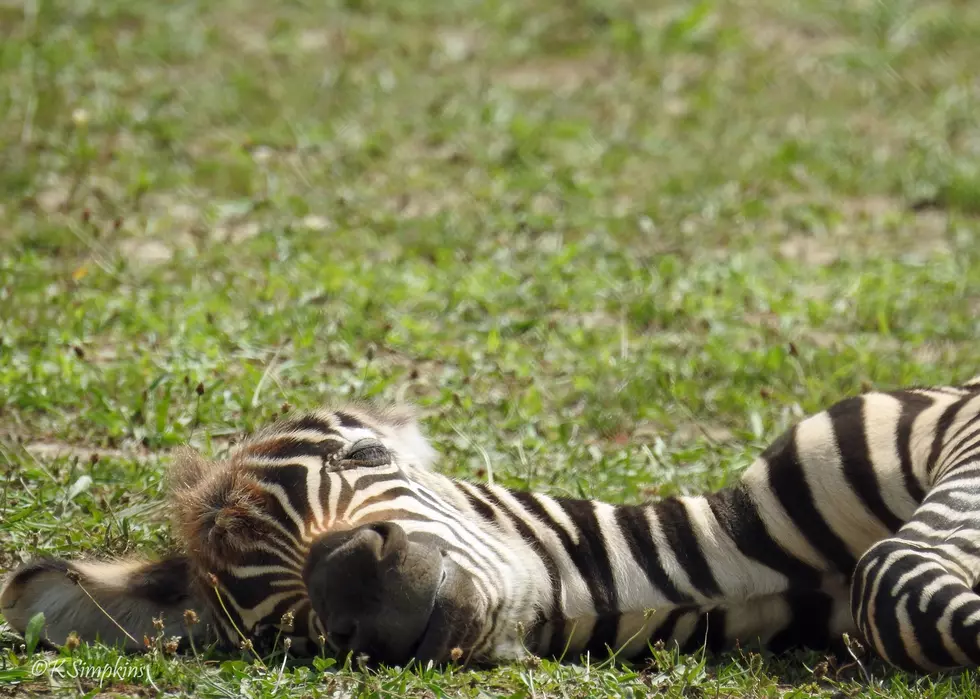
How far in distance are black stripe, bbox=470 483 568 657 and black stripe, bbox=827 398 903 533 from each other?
960 mm

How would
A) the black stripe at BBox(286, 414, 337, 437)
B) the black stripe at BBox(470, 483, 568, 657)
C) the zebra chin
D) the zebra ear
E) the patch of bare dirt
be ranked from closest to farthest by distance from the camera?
the zebra chin, the zebra ear, the black stripe at BBox(470, 483, 568, 657), the black stripe at BBox(286, 414, 337, 437), the patch of bare dirt

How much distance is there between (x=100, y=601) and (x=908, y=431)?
8.17 ft

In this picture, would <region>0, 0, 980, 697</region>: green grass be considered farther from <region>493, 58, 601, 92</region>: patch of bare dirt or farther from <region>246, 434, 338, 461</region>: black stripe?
<region>246, 434, 338, 461</region>: black stripe

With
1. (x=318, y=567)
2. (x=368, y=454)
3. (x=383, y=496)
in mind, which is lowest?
(x=318, y=567)

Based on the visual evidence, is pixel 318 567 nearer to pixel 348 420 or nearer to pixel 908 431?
pixel 348 420

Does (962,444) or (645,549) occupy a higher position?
(962,444)

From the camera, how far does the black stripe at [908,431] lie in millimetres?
4262

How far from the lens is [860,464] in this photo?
4305 millimetres

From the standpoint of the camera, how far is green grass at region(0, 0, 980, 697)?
5.42m

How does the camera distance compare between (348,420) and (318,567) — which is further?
(348,420)

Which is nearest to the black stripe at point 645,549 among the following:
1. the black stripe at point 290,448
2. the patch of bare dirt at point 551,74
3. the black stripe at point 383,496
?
the black stripe at point 383,496

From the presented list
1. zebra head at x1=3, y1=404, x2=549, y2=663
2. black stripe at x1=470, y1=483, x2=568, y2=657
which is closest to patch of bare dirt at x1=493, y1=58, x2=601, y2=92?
black stripe at x1=470, y1=483, x2=568, y2=657

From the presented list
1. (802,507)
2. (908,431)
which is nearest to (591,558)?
(802,507)

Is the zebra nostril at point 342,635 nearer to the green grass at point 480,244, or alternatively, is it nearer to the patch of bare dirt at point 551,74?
the green grass at point 480,244
